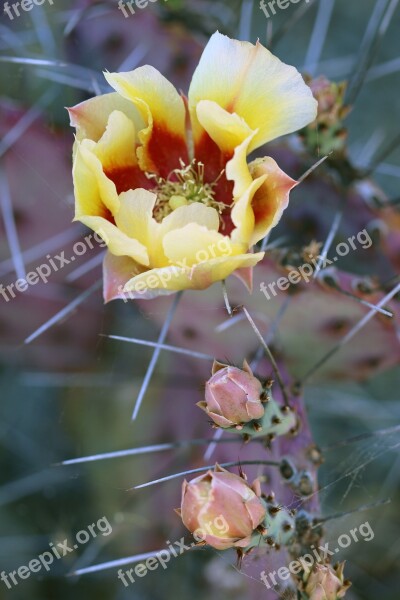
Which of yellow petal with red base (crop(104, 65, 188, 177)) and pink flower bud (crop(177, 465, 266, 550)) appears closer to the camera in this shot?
pink flower bud (crop(177, 465, 266, 550))

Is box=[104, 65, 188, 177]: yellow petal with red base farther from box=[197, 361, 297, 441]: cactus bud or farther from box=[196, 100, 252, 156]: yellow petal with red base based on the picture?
box=[197, 361, 297, 441]: cactus bud

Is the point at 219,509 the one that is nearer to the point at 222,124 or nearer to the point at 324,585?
the point at 324,585

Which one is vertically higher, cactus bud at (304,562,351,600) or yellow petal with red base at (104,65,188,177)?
yellow petal with red base at (104,65,188,177)

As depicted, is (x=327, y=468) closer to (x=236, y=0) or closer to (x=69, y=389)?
(x=69, y=389)

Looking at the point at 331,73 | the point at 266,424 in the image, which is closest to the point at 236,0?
the point at 331,73

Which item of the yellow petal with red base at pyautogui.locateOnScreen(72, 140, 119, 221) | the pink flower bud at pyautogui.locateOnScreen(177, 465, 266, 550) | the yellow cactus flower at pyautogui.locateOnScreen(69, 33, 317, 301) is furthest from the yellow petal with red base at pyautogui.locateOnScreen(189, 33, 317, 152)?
the pink flower bud at pyautogui.locateOnScreen(177, 465, 266, 550)

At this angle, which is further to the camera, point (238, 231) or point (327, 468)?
point (327, 468)

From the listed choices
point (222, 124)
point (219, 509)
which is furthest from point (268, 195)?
point (219, 509)
